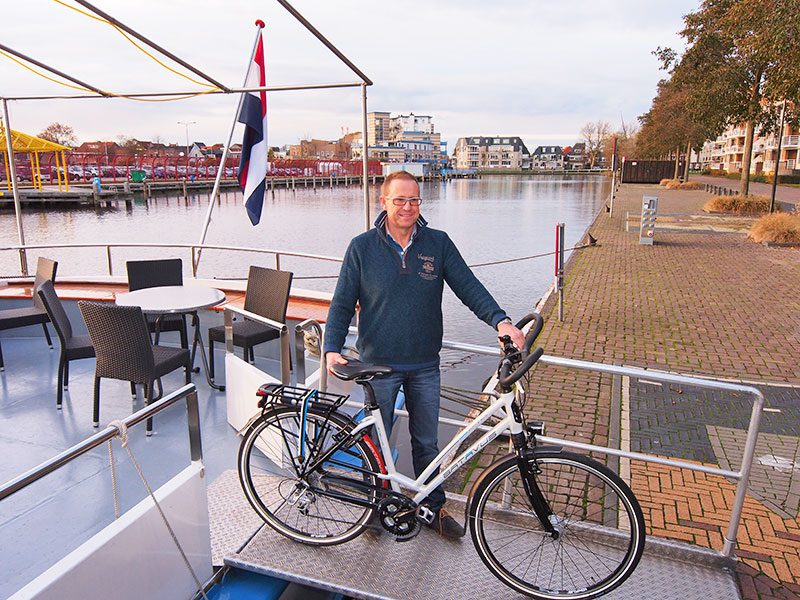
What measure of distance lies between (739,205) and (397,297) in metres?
30.2

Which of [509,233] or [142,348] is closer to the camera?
[142,348]

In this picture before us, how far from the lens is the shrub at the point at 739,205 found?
1094 inches

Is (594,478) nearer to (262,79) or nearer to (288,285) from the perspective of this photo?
(288,285)

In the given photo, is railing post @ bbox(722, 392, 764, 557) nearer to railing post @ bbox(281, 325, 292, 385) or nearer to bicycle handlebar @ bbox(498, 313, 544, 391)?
bicycle handlebar @ bbox(498, 313, 544, 391)

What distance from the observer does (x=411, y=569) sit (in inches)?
113

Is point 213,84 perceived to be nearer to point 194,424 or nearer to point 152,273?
point 152,273

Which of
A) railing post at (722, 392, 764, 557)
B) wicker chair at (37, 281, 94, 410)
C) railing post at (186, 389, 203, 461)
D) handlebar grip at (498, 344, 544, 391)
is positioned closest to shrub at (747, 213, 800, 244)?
railing post at (722, 392, 764, 557)

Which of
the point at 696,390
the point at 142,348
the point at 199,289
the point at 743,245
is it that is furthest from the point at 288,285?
the point at 743,245

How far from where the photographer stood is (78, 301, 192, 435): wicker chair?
14.6 feet

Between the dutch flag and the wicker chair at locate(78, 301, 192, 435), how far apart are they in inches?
89.7

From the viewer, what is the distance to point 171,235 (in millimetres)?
34469

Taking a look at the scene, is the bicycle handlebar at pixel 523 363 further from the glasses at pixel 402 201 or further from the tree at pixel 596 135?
the tree at pixel 596 135

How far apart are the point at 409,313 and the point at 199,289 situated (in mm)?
3704

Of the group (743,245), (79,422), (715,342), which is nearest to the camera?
(79,422)
